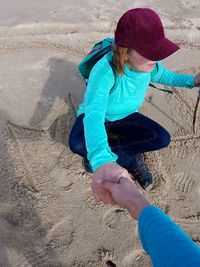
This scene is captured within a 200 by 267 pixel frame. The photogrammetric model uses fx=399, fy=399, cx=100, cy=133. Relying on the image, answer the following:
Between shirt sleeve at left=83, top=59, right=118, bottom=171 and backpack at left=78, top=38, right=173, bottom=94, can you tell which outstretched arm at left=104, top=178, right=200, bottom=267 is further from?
backpack at left=78, top=38, right=173, bottom=94

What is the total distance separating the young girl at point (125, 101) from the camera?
161 centimetres

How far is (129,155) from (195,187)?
46 cm

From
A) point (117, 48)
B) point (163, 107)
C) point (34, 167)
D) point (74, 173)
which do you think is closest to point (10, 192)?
point (34, 167)

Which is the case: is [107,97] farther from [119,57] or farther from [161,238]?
[161,238]

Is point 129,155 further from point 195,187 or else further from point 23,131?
point 23,131

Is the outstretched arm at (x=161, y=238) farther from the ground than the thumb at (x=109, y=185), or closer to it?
farther from the ground

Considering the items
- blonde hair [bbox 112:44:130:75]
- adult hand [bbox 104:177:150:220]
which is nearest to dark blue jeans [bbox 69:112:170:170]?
blonde hair [bbox 112:44:130:75]

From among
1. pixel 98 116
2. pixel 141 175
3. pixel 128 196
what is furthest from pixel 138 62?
pixel 128 196

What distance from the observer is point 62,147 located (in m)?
2.63

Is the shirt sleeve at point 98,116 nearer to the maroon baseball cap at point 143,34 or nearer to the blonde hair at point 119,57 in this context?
the blonde hair at point 119,57

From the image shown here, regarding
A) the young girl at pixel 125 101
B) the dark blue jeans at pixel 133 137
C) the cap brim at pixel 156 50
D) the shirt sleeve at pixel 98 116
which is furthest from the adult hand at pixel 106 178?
the dark blue jeans at pixel 133 137

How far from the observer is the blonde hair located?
1.90 metres

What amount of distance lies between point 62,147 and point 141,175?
561 mm

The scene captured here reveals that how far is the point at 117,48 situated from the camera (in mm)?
1910
